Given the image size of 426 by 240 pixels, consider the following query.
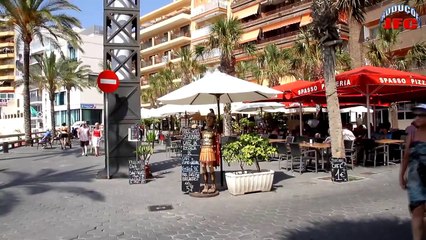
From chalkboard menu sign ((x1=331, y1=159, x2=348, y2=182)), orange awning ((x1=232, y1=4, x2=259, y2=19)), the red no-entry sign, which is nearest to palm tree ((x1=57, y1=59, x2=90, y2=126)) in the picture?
orange awning ((x1=232, y1=4, x2=259, y2=19))

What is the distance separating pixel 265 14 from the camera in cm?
3947

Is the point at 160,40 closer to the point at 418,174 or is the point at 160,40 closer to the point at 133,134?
the point at 133,134

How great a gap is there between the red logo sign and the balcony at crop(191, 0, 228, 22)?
22521 mm

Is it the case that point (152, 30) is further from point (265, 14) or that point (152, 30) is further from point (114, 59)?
point (114, 59)

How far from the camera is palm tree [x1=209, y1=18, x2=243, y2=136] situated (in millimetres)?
23391

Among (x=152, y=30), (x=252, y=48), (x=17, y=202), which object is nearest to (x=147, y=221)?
(x=17, y=202)

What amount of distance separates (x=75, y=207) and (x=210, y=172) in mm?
2752

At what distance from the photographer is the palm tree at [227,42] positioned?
921 inches

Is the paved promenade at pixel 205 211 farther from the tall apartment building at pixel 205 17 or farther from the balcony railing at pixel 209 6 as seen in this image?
the balcony railing at pixel 209 6

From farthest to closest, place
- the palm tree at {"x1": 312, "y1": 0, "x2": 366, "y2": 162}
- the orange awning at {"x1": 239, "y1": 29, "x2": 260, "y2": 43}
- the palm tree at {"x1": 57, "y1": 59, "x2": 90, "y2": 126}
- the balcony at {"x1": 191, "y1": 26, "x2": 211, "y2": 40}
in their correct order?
the balcony at {"x1": 191, "y1": 26, "x2": 211, "y2": 40}
the palm tree at {"x1": 57, "y1": 59, "x2": 90, "y2": 126}
the orange awning at {"x1": 239, "y1": 29, "x2": 260, "y2": 43}
the palm tree at {"x1": 312, "y1": 0, "x2": 366, "y2": 162}

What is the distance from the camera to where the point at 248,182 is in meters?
8.38

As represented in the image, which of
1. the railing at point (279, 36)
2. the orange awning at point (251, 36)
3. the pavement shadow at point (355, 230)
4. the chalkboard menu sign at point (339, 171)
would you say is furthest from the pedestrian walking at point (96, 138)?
the orange awning at point (251, 36)

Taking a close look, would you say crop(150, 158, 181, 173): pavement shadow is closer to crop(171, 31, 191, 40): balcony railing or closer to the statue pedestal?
the statue pedestal

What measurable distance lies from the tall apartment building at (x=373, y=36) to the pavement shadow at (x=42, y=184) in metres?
21.5
